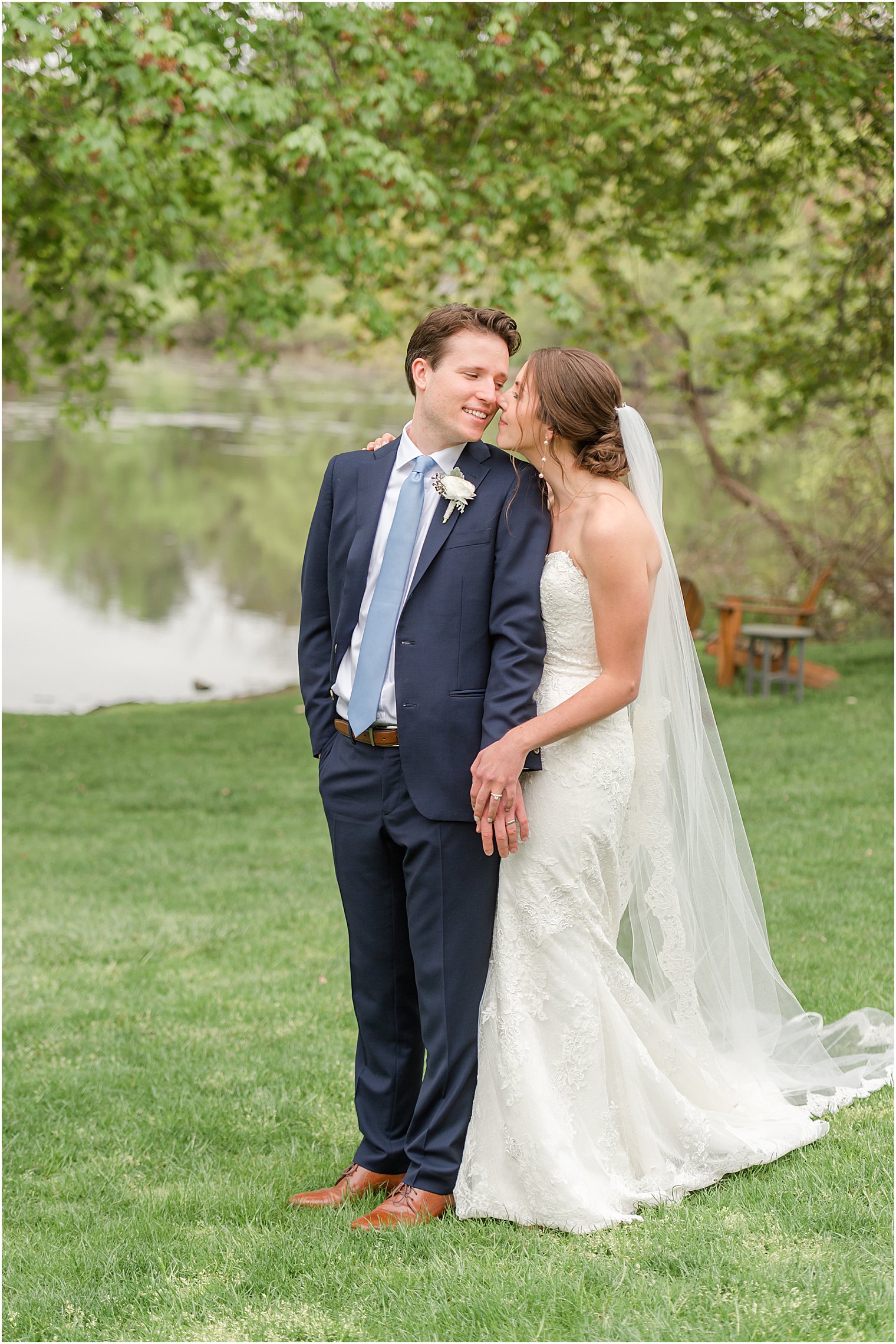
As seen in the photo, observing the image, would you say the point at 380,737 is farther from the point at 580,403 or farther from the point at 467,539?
the point at 580,403

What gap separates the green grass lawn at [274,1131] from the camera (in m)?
2.68

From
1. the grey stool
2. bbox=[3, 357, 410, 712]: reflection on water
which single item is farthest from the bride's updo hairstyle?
bbox=[3, 357, 410, 712]: reflection on water

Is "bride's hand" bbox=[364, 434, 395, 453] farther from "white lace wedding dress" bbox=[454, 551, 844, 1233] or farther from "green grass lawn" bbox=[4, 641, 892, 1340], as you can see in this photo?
"green grass lawn" bbox=[4, 641, 892, 1340]

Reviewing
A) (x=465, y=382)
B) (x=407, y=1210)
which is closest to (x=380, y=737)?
(x=465, y=382)

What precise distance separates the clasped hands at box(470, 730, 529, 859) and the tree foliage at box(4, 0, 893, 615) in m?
5.48

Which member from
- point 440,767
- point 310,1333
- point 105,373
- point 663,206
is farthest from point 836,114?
point 310,1333

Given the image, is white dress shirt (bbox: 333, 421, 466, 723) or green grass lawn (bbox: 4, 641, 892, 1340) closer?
green grass lawn (bbox: 4, 641, 892, 1340)

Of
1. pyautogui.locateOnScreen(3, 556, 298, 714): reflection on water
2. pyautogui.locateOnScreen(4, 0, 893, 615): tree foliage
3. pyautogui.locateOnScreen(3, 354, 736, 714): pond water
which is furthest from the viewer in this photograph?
pyautogui.locateOnScreen(3, 354, 736, 714): pond water

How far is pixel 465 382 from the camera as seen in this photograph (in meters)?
2.97

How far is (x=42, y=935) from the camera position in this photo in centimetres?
615

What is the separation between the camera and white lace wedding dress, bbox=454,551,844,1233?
9.95 feet

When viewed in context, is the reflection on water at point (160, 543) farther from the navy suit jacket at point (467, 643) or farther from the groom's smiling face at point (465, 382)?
the navy suit jacket at point (467, 643)

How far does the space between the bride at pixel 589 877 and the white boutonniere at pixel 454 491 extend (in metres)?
0.18

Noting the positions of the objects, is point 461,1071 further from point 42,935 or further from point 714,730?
point 42,935
